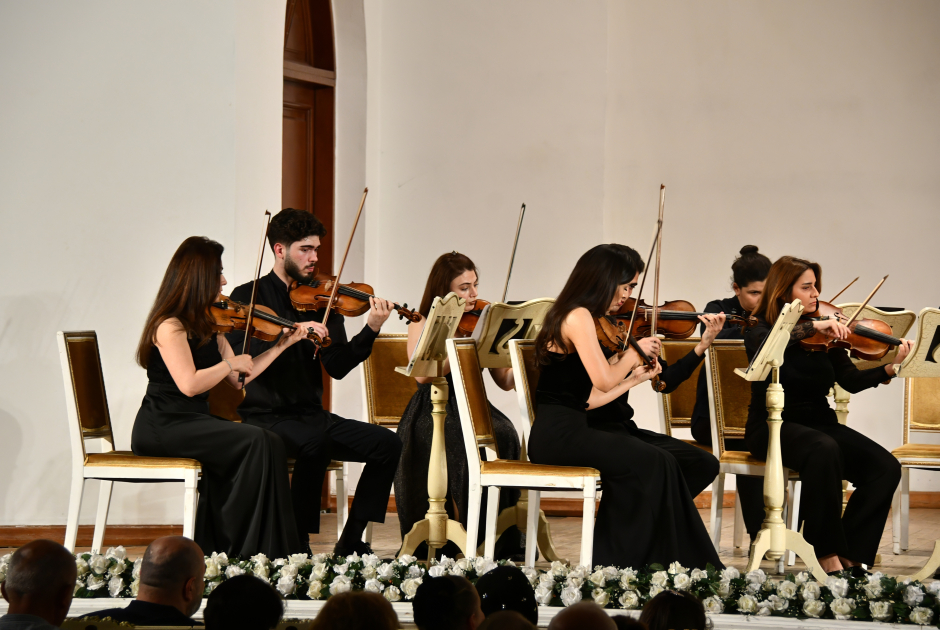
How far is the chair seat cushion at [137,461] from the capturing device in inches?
135

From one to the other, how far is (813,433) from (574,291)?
0.98 meters

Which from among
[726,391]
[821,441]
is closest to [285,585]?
[821,441]

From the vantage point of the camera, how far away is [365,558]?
3098 mm

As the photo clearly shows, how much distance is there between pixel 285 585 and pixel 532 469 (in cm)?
89

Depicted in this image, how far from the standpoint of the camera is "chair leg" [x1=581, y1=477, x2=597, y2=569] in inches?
131

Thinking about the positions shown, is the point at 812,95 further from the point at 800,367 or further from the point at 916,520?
the point at 800,367

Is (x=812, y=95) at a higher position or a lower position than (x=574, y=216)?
higher

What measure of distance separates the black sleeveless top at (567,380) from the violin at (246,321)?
2.65ft

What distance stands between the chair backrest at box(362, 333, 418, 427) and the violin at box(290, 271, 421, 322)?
18.9 inches

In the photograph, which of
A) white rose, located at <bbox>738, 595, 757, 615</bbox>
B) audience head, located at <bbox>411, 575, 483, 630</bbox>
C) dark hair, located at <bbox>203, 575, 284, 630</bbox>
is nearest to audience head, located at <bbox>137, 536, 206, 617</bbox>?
dark hair, located at <bbox>203, 575, 284, 630</bbox>

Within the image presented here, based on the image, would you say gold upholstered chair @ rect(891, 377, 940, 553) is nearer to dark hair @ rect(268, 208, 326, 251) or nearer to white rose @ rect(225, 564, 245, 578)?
dark hair @ rect(268, 208, 326, 251)

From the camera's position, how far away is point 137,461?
345 cm

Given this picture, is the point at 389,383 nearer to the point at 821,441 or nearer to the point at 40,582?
the point at 821,441

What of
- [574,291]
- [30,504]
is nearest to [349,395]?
[30,504]
